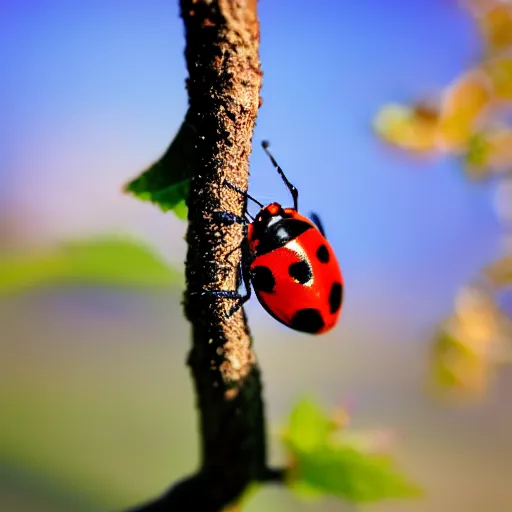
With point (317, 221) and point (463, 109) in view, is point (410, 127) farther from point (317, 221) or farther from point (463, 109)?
point (317, 221)

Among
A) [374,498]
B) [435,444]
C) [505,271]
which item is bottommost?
[374,498]

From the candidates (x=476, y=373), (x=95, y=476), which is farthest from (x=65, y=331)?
(x=476, y=373)

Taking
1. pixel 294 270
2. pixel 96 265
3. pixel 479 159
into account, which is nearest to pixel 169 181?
pixel 294 270

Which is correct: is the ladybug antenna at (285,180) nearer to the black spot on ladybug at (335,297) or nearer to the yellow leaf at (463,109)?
the black spot on ladybug at (335,297)

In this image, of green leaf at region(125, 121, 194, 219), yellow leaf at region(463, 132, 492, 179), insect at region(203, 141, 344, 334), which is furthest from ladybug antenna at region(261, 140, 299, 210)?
yellow leaf at region(463, 132, 492, 179)

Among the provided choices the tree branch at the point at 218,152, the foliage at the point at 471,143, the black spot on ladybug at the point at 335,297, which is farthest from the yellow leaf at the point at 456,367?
the tree branch at the point at 218,152

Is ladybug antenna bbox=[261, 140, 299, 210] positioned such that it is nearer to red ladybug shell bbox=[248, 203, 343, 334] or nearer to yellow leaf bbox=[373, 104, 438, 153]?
red ladybug shell bbox=[248, 203, 343, 334]

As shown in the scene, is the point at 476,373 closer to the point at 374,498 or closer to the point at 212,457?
the point at 374,498
